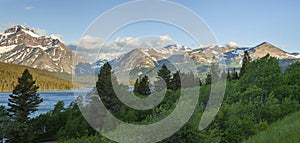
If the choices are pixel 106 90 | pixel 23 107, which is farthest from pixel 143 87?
pixel 23 107

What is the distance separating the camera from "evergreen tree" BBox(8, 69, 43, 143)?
55.2m

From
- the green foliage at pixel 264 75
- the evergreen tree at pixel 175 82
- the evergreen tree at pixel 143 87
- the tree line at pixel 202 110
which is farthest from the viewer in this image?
the evergreen tree at pixel 175 82

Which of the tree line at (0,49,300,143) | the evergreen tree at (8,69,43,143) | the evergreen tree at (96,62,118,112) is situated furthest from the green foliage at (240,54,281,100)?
the evergreen tree at (8,69,43,143)

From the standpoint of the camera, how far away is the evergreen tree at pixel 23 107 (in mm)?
55250

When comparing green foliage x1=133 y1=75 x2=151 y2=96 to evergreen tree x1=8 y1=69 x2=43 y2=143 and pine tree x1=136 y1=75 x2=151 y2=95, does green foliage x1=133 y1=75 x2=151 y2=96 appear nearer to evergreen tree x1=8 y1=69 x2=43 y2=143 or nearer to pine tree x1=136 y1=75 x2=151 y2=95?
pine tree x1=136 y1=75 x2=151 y2=95

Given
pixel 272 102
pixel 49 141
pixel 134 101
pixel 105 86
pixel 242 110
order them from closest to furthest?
pixel 242 110
pixel 272 102
pixel 134 101
pixel 105 86
pixel 49 141

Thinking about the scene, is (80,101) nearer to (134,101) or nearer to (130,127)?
(134,101)

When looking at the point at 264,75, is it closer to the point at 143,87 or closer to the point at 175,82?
the point at 143,87

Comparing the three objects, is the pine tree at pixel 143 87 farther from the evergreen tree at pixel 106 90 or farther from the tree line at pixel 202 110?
the evergreen tree at pixel 106 90

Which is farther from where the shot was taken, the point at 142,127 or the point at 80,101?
the point at 80,101

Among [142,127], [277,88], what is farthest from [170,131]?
[277,88]

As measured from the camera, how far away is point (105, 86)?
52.8m

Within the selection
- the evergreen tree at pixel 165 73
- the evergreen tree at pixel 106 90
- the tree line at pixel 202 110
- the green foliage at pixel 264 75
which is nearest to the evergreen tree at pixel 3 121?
the tree line at pixel 202 110

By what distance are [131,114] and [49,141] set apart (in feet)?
71.7
